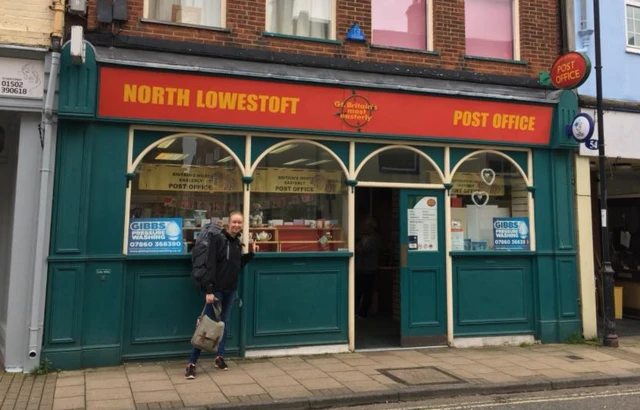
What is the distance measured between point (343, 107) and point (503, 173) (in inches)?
124

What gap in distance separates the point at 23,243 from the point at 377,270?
6487 millimetres

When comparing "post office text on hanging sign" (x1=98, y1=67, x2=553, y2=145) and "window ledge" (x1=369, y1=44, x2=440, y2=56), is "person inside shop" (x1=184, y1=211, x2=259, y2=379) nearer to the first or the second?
"post office text on hanging sign" (x1=98, y1=67, x2=553, y2=145)

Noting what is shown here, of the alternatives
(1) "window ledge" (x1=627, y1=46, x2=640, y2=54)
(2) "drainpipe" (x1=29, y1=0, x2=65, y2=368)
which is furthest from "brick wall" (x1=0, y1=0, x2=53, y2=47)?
(1) "window ledge" (x1=627, y1=46, x2=640, y2=54)

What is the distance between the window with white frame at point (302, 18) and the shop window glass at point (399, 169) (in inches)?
80.3

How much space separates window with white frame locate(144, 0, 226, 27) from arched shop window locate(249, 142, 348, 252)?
213cm

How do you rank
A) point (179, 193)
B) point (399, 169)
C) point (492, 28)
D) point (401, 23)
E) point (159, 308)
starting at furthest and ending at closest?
point (492, 28) → point (401, 23) → point (399, 169) → point (179, 193) → point (159, 308)

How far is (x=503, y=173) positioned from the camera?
30.1 feet

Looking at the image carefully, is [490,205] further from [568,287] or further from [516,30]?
[516,30]

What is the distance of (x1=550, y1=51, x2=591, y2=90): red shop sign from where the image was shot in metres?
8.44

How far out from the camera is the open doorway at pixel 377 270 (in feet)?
30.5

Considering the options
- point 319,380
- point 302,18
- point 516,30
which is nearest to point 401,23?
→ point 302,18

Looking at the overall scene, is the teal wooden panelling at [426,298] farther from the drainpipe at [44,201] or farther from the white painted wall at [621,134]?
the drainpipe at [44,201]

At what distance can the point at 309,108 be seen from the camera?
7.86 meters

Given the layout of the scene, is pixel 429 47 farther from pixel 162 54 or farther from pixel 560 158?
pixel 162 54
